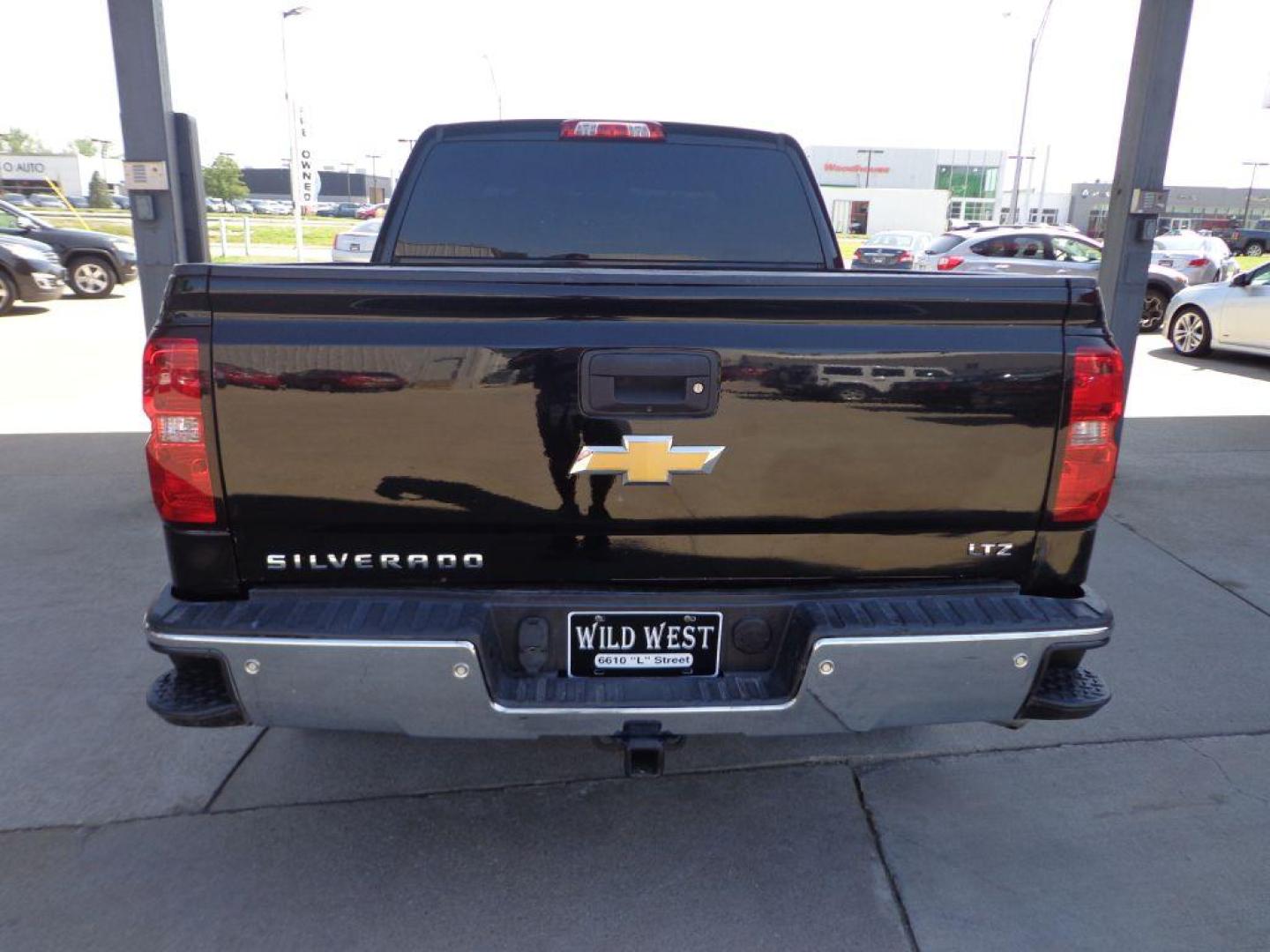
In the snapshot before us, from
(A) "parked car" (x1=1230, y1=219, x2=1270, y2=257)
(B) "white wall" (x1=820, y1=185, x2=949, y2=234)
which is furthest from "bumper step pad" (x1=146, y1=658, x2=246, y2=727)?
(B) "white wall" (x1=820, y1=185, x2=949, y2=234)

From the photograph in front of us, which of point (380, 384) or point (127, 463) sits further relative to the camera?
point (127, 463)

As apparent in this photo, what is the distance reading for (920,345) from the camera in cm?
228

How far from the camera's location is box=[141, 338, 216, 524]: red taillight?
2.16 meters

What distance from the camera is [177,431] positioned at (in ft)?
7.24

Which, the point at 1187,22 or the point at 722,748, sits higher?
the point at 1187,22

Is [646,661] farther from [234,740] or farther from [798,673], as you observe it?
[234,740]

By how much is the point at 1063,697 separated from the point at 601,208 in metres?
2.49

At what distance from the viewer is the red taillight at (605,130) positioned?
12.6 ft

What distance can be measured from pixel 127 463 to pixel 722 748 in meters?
5.50

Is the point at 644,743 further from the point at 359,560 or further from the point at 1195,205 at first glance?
the point at 1195,205

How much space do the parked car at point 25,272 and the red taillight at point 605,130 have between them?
13677 millimetres

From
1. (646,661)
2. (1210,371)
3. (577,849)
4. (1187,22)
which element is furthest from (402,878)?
(1210,371)

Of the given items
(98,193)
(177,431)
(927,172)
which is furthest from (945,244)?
(927,172)

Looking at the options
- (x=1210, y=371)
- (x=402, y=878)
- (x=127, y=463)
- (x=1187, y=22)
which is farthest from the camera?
(x=1210, y=371)
